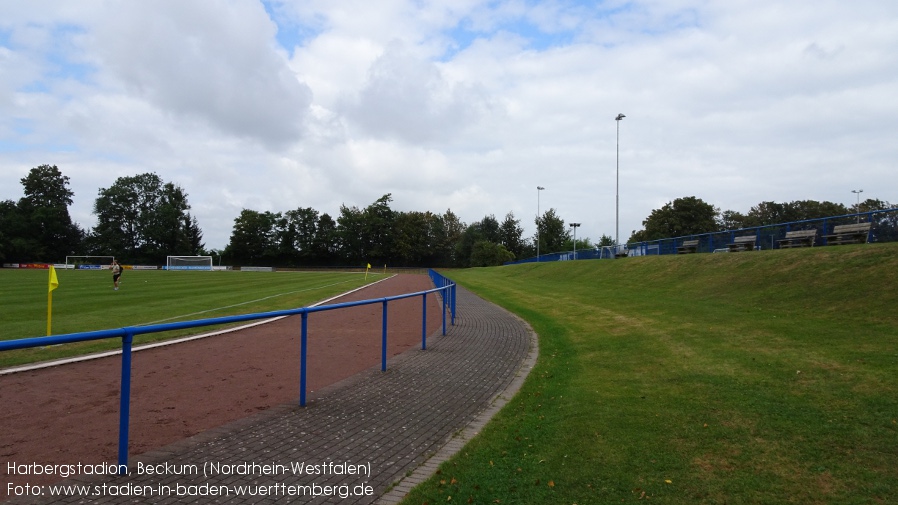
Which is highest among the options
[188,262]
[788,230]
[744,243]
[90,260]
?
[788,230]

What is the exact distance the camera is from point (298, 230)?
11106cm

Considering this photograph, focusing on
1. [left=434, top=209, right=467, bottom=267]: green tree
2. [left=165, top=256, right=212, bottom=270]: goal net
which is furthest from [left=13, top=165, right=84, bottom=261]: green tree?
[left=434, top=209, right=467, bottom=267]: green tree

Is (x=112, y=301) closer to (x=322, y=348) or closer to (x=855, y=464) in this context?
(x=322, y=348)

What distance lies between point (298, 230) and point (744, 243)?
96.1 metres

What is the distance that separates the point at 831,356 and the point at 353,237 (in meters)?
108

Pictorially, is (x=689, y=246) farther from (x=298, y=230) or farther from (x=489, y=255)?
(x=298, y=230)

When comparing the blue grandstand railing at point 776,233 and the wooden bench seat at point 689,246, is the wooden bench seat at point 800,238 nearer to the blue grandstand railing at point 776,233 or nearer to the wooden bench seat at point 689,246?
the blue grandstand railing at point 776,233

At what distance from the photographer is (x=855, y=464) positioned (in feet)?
14.2

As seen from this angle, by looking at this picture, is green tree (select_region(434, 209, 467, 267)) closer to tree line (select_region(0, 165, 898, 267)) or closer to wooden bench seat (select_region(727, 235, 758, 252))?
tree line (select_region(0, 165, 898, 267))

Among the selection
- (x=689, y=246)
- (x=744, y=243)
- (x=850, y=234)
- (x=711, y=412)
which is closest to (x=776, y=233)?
(x=744, y=243)

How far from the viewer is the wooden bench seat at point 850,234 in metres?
20.0

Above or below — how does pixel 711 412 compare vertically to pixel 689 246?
below

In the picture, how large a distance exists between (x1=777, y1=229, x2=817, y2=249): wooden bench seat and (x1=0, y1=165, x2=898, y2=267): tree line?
5759cm

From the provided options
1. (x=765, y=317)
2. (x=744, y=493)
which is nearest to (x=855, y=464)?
(x=744, y=493)
